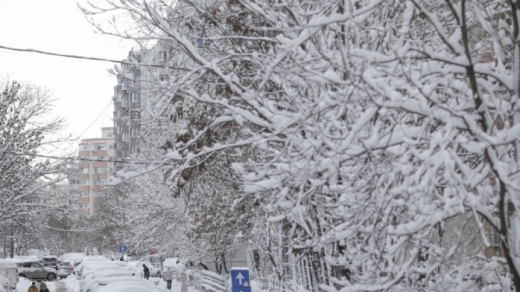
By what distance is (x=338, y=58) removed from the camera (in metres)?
6.88

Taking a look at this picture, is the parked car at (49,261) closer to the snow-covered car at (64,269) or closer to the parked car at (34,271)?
the snow-covered car at (64,269)

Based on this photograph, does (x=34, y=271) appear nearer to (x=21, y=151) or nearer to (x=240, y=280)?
(x=21, y=151)

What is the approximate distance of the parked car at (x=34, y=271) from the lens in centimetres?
6025

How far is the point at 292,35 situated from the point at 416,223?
4.06 metres

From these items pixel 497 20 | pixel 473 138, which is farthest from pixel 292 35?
pixel 473 138

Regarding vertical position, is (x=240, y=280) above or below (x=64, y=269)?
below

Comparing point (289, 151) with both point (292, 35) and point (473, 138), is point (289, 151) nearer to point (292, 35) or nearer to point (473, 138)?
point (473, 138)

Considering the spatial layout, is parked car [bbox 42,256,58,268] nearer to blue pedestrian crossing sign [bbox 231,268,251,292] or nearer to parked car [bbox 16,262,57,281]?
parked car [bbox 16,262,57,281]

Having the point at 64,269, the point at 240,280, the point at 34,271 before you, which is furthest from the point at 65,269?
the point at 240,280

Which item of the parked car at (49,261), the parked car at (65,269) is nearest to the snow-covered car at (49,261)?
the parked car at (49,261)

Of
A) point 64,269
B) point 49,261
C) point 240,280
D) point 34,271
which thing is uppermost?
Result: point 49,261

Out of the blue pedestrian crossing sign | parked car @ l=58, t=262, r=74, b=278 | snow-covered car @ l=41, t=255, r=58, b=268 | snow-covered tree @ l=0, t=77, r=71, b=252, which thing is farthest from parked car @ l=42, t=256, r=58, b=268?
the blue pedestrian crossing sign

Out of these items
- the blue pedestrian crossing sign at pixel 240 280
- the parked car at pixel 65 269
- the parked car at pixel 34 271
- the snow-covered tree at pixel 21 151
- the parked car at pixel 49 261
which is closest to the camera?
the blue pedestrian crossing sign at pixel 240 280

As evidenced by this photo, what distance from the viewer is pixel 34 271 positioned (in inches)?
2389
